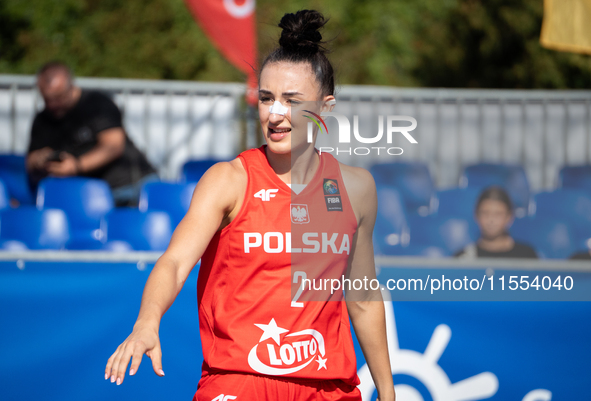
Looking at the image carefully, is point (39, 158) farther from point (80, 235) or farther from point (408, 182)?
point (408, 182)

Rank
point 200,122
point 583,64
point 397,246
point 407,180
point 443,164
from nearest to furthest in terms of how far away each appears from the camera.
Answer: point 397,246
point 407,180
point 443,164
point 200,122
point 583,64

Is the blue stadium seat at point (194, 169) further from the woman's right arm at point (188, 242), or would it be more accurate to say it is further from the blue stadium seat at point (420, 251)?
the woman's right arm at point (188, 242)

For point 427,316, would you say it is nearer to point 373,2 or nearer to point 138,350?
point 138,350

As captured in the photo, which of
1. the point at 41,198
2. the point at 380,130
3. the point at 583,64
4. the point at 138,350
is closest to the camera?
the point at 138,350

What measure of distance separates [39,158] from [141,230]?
1628 millimetres

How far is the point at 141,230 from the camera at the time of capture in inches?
178

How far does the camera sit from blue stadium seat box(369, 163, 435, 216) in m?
5.61

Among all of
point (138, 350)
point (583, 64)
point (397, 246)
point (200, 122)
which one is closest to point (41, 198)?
point (200, 122)

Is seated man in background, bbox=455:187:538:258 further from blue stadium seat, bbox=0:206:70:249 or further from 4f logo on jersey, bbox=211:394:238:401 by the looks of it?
blue stadium seat, bbox=0:206:70:249

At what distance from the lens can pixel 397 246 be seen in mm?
4375

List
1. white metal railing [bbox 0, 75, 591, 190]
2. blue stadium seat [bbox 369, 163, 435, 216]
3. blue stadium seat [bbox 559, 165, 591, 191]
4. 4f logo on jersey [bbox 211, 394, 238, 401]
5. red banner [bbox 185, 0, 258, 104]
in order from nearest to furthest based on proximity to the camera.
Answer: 4f logo on jersey [bbox 211, 394, 238, 401] < blue stadium seat [bbox 369, 163, 435, 216] < blue stadium seat [bbox 559, 165, 591, 191] < white metal railing [bbox 0, 75, 591, 190] < red banner [bbox 185, 0, 258, 104]

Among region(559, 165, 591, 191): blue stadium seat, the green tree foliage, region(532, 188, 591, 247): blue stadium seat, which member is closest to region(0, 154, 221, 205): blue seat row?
region(532, 188, 591, 247): blue stadium seat

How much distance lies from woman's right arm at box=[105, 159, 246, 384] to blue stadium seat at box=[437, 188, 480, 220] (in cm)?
339

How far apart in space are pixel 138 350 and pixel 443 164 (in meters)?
5.84
